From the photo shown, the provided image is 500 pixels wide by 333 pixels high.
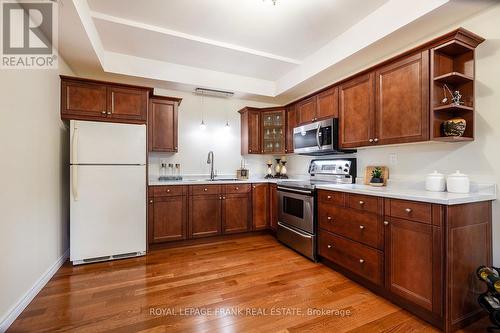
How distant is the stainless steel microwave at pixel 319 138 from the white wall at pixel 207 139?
121 centimetres

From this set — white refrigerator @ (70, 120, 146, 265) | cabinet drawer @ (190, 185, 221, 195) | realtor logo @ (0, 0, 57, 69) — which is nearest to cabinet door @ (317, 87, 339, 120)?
cabinet drawer @ (190, 185, 221, 195)

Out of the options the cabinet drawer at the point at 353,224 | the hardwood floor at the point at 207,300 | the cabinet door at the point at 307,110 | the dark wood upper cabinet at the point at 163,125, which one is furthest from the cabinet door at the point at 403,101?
the dark wood upper cabinet at the point at 163,125

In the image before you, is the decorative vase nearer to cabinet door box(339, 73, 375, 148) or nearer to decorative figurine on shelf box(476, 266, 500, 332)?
cabinet door box(339, 73, 375, 148)

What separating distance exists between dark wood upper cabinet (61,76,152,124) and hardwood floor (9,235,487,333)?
1.75 meters

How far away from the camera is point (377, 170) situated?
2.64 m

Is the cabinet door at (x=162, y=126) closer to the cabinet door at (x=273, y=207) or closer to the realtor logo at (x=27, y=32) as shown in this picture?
the realtor logo at (x=27, y=32)

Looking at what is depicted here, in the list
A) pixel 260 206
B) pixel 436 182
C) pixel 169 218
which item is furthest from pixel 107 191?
Result: pixel 436 182

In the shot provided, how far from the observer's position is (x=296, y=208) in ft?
10.2

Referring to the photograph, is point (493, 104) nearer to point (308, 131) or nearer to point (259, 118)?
point (308, 131)

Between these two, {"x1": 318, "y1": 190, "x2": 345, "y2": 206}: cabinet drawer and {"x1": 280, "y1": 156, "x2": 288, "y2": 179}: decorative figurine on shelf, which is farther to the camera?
{"x1": 280, "y1": 156, "x2": 288, "y2": 179}: decorative figurine on shelf

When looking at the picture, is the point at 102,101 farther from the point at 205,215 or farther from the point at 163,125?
the point at 205,215

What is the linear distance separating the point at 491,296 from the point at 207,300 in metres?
2.07

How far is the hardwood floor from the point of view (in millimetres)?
1682

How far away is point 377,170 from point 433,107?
875mm
